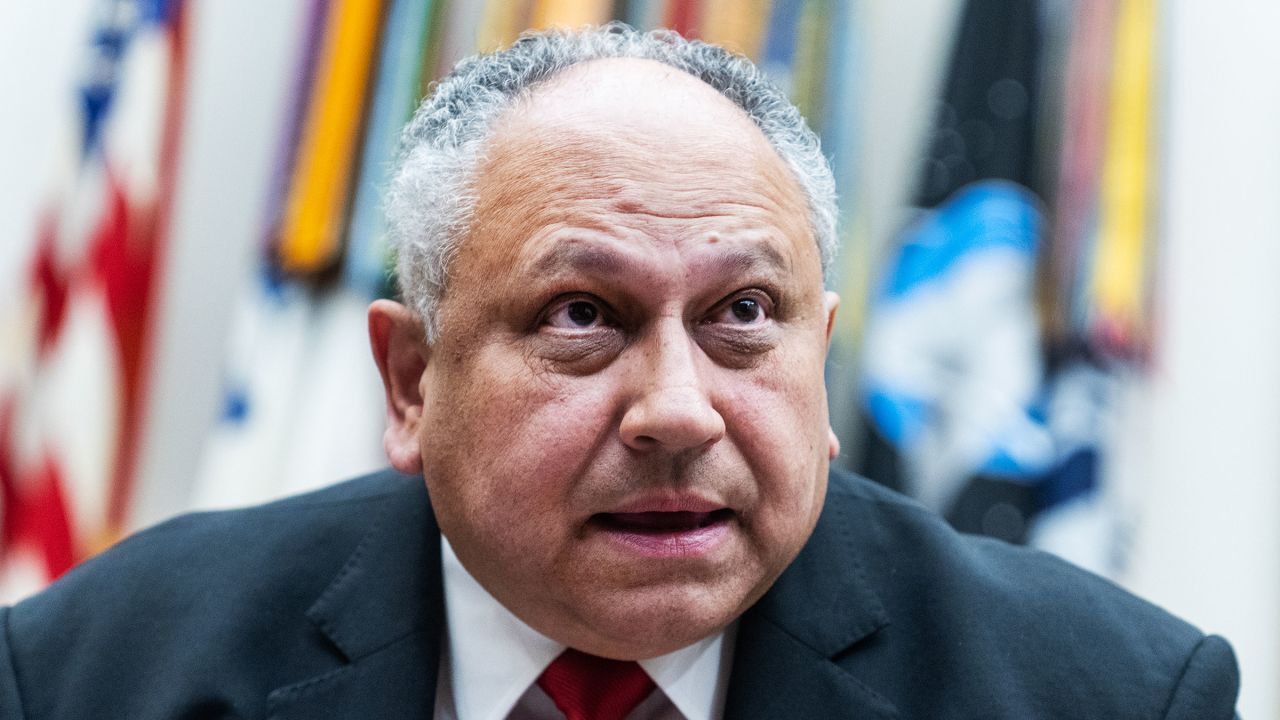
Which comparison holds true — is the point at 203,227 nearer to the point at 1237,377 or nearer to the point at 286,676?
the point at 286,676

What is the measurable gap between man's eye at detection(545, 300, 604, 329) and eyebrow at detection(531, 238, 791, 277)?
0.05 meters

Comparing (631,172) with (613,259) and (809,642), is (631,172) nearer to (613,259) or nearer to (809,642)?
(613,259)

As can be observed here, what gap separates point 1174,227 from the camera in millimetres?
3014

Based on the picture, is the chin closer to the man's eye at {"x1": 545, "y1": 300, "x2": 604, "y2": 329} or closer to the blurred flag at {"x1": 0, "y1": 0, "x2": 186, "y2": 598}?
the man's eye at {"x1": 545, "y1": 300, "x2": 604, "y2": 329}

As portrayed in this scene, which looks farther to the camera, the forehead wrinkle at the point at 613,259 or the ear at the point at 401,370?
the ear at the point at 401,370

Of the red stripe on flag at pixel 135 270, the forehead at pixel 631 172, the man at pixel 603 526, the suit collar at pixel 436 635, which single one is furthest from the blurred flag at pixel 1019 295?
the red stripe on flag at pixel 135 270

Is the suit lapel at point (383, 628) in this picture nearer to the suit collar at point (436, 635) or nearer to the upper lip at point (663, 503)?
the suit collar at point (436, 635)

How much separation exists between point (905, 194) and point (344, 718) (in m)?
1.86

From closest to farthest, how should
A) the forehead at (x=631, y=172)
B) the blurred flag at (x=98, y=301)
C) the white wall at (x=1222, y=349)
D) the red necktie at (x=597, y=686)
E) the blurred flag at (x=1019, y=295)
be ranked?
the forehead at (x=631, y=172) → the red necktie at (x=597, y=686) → the blurred flag at (x=1019, y=295) → the blurred flag at (x=98, y=301) → the white wall at (x=1222, y=349)

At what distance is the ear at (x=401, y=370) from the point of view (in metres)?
1.65

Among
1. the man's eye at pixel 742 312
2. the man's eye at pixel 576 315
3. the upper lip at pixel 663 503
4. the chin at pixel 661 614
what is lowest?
the chin at pixel 661 614

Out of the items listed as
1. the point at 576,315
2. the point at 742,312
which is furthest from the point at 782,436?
the point at 576,315

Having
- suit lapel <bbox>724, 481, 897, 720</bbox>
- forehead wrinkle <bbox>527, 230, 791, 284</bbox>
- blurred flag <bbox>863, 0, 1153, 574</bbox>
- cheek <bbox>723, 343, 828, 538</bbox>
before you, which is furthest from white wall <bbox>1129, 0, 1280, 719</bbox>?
forehead wrinkle <bbox>527, 230, 791, 284</bbox>

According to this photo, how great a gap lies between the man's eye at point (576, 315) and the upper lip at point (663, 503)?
0.22 meters
